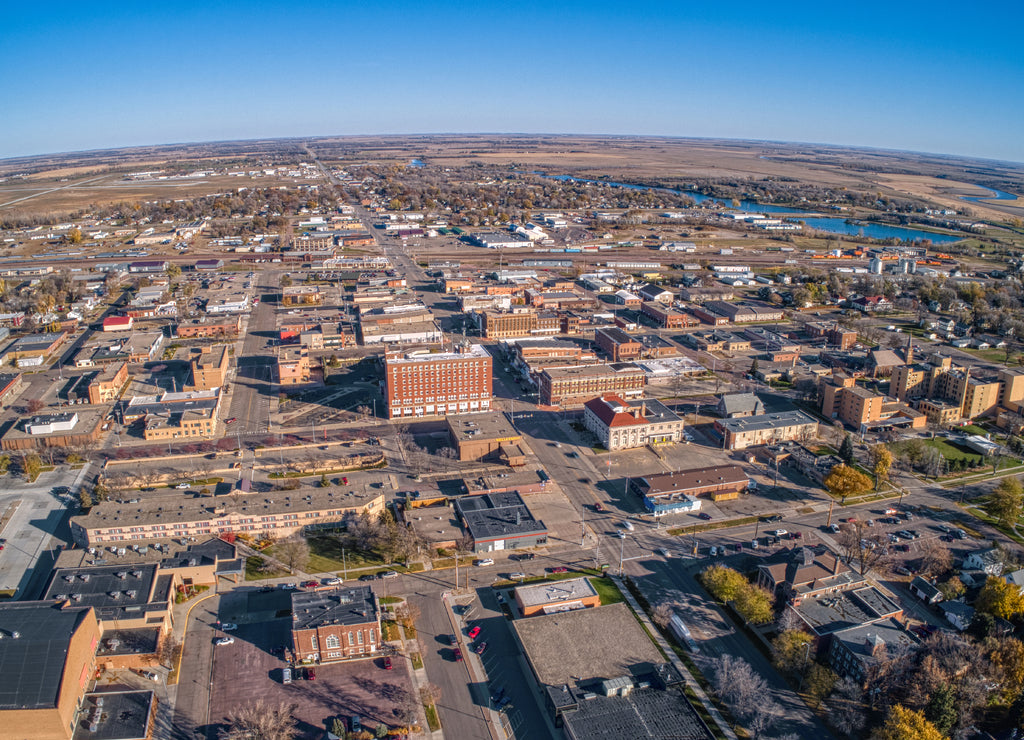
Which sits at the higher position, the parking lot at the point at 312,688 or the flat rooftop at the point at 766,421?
the flat rooftop at the point at 766,421

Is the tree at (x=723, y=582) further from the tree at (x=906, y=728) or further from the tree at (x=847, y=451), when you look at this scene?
the tree at (x=847, y=451)

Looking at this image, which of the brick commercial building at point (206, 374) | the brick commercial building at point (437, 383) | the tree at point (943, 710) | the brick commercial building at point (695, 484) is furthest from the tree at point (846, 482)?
the brick commercial building at point (206, 374)

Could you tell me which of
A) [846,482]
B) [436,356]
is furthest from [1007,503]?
[436,356]

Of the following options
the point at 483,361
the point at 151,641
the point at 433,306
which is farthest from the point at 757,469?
the point at 433,306

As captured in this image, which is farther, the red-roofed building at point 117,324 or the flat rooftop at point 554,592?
the red-roofed building at point 117,324

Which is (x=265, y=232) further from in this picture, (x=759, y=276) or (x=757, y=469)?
(x=757, y=469)

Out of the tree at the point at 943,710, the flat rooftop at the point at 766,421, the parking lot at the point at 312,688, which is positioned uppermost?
the flat rooftop at the point at 766,421
